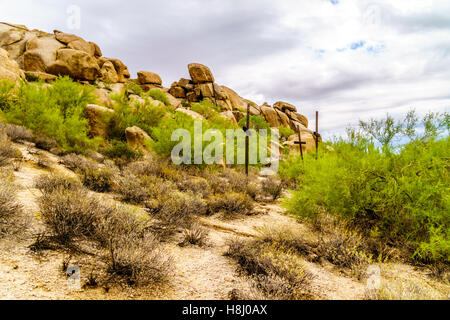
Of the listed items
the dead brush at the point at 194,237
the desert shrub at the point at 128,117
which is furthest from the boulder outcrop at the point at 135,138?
the dead brush at the point at 194,237

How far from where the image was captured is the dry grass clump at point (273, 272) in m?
2.70

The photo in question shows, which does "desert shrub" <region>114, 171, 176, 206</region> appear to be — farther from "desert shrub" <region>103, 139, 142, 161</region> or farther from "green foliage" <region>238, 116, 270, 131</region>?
"green foliage" <region>238, 116, 270, 131</region>

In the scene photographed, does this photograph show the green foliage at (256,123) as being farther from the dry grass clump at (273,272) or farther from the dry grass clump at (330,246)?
the dry grass clump at (273,272)

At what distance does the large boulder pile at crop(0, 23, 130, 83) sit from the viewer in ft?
81.2

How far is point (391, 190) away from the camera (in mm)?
4133

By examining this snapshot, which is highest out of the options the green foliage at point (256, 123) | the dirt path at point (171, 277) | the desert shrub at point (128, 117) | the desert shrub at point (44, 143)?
the green foliage at point (256, 123)

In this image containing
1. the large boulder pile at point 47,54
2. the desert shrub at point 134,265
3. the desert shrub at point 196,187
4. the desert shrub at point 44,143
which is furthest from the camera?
the large boulder pile at point 47,54

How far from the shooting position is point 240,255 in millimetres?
3539

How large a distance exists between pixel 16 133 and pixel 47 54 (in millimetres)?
22983

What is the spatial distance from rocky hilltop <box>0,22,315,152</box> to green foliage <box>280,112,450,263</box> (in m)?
16.7

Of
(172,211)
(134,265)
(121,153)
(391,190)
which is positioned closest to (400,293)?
(391,190)

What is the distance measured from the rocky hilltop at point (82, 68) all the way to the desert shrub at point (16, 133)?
816 centimetres

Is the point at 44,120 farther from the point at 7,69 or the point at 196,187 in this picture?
the point at 7,69
